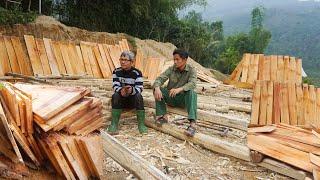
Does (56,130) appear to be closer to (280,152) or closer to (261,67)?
(280,152)

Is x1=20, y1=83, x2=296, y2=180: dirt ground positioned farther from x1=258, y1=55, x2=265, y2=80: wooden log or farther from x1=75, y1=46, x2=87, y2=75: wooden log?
x1=258, y1=55, x2=265, y2=80: wooden log

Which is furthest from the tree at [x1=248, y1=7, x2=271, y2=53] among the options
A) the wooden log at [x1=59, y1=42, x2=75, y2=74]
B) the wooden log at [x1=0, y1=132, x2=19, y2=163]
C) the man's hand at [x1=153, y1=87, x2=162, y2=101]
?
the wooden log at [x1=0, y1=132, x2=19, y2=163]

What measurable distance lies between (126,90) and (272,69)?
693 centimetres

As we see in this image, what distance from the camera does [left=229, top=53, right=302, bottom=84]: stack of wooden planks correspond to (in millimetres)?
10820

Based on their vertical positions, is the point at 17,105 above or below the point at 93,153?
above

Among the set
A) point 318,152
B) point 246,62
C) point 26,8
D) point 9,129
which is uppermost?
point 26,8

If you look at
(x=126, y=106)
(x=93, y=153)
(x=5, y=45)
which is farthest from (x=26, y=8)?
(x=93, y=153)

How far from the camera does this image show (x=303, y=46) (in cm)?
7744

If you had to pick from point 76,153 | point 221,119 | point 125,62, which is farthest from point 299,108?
point 76,153

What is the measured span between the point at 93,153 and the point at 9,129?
2.13ft

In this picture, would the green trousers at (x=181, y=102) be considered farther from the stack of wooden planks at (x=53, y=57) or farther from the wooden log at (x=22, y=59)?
the wooden log at (x=22, y=59)

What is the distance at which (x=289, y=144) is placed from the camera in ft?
13.2

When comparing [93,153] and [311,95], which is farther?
[311,95]

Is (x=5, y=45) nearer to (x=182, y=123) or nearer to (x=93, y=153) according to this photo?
(x=182, y=123)
